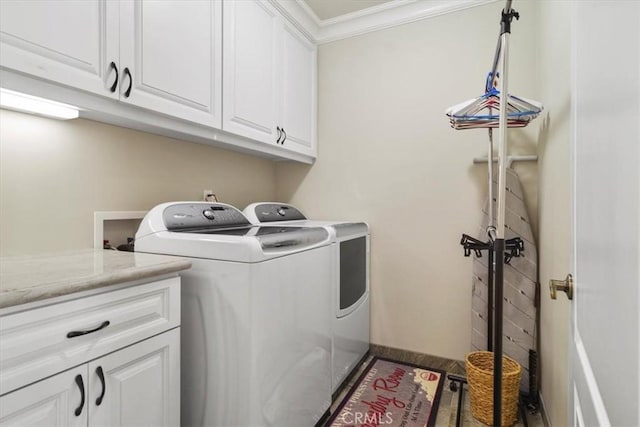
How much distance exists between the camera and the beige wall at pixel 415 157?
2.06 metres

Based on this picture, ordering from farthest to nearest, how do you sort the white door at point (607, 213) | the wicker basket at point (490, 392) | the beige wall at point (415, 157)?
the beige wall at point (415, 157) → the wicker basket at point (490, 392) → the white door at point (607, 213)

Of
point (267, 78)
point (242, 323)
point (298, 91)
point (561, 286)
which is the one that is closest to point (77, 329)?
point (242, 323)

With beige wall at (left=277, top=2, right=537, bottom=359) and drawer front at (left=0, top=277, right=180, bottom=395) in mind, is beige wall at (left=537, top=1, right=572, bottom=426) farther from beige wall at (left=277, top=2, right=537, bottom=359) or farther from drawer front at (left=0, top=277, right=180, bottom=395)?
drawer front at (left=0, top=277, right=180, bottom=395)

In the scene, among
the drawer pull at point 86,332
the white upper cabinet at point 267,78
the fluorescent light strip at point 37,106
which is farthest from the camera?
the white upper cabinet at point 267,78

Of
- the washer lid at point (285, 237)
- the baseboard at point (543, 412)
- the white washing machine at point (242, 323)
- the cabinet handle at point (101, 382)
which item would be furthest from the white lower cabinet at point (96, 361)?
the baseboard at point (543, 412)

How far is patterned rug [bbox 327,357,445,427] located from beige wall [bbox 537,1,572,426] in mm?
571

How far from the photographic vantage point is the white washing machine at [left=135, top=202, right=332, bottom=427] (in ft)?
3.80

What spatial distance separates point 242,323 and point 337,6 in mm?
2201

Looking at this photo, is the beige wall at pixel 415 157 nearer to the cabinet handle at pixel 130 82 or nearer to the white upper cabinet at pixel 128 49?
the white upper cabinet at pixel 128 49

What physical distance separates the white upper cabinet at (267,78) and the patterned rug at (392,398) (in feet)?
5.27

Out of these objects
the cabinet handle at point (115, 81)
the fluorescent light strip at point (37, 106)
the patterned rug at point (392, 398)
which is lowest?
the patterned rug at point (392, 398)

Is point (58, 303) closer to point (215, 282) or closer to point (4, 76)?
point (215, 282)

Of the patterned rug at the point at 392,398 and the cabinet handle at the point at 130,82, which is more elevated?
the cabinet handle at the point at 130,82

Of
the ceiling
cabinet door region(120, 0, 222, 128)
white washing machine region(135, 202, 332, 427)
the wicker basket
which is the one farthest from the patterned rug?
the ceiling
